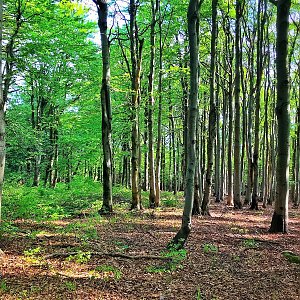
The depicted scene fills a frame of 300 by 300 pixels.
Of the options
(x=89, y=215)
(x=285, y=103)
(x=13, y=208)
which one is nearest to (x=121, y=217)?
(x=89, y=215)

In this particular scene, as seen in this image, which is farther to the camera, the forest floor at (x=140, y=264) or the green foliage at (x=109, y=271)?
the green foliage at (x=109, y=271)

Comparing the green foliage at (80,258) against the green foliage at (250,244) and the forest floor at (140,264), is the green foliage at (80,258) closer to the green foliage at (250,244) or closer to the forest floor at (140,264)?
the forest floor at (140,264)

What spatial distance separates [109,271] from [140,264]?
0.75 meters

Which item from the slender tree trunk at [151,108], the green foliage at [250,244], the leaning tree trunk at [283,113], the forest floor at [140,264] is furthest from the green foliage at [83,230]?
the leaning tree trunk at [283,113]

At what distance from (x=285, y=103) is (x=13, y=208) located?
27.9ft

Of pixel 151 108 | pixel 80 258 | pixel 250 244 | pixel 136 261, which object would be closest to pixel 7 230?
pixel 80 258

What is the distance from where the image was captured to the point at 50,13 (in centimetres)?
1212

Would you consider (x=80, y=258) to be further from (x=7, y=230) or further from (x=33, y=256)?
(x=7, y=230)

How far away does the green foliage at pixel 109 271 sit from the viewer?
5.33 m

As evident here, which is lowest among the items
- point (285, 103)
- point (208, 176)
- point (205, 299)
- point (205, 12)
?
point (205, 299)

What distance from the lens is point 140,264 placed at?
6.18 m

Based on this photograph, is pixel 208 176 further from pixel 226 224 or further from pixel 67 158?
pixel 67 158

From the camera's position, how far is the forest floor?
484 centimetres

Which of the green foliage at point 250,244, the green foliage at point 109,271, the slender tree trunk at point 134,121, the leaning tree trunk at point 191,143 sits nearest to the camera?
the green foliage at point 109,271
